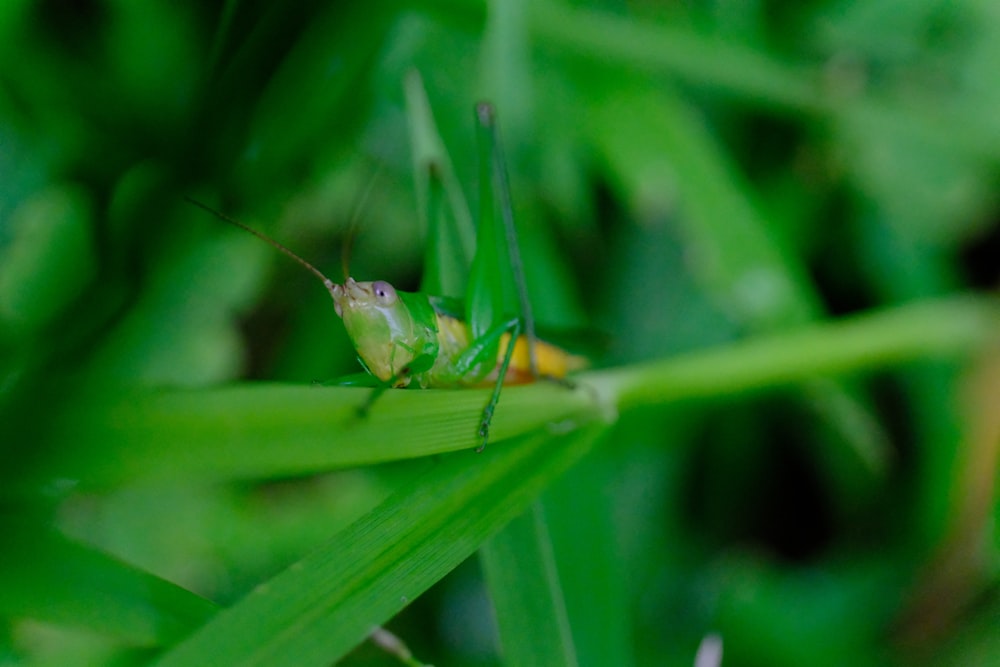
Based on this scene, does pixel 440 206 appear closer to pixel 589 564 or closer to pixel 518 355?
pixel 518 355

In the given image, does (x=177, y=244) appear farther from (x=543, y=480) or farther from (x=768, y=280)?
(x=768, y=280)

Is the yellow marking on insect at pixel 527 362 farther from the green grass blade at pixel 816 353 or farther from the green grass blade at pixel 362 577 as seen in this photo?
the green grass blade at pixel 362 577

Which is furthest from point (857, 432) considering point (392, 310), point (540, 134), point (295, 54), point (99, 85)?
point (99, 85)

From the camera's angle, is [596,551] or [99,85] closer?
[596,551]

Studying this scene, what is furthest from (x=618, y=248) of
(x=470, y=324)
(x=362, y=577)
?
(x=362, y=577)

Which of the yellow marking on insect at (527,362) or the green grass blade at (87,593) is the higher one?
the yellow marking on insect at (527,362)

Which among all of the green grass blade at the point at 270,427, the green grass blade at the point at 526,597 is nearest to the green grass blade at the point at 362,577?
the green grass blade at the point at 270,427
